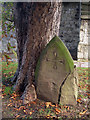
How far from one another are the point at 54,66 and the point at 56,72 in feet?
0.37

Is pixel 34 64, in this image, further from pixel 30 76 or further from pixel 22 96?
pixel 22 96

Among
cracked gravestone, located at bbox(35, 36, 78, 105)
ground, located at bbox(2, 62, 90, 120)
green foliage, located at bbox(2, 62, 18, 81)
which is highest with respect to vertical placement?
cracked gravestone, located at bbox(35, 36, 78, 105)

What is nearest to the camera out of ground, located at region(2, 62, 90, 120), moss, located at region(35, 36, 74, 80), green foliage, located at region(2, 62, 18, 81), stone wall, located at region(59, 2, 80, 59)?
ground, located at region(2, 62, 90, 120)

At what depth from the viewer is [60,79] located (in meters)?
2.72

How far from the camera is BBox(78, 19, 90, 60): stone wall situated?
9.05 m

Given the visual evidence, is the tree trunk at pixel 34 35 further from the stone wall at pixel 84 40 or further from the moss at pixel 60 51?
the stone wall at pixel 84 40

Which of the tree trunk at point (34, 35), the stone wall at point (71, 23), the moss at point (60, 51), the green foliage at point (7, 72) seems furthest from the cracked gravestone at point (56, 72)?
the stone wall at point (71, 23)


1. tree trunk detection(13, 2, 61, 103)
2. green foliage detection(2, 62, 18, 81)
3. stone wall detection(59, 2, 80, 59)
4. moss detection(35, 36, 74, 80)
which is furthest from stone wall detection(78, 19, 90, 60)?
moss detection(35, 36, 74, 80)

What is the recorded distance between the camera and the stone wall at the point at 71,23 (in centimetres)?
896

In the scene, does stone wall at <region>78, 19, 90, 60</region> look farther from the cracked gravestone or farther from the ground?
the cracked gravestone

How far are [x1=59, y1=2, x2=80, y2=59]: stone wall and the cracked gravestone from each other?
6.51 meters

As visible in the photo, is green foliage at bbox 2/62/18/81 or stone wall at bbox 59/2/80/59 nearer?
green foliage at bbox 2/62/18/81

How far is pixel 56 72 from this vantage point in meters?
2.72

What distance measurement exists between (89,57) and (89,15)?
246 centimetres
